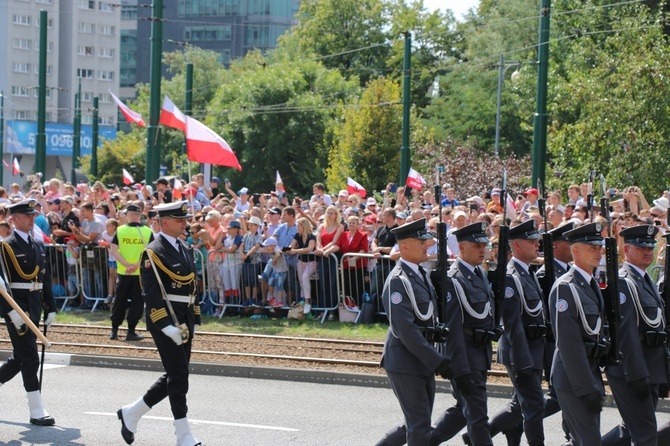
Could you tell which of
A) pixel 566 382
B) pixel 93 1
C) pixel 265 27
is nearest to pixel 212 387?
pixel 566 382

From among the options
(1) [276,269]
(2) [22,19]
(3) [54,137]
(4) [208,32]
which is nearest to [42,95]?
(1) [276,269]

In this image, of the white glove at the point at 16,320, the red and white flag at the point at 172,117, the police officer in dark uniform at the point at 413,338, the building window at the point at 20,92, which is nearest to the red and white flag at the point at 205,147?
the red and white flag at the point at 172,117

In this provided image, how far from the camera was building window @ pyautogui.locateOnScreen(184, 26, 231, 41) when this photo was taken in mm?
132000

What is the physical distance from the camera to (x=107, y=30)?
4813 inches

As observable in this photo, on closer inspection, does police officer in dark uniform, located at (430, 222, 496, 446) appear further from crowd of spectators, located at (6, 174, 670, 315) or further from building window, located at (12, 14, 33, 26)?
building window, located at (12, 14, 33, 26)

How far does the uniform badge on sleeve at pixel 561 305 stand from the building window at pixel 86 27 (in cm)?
11791

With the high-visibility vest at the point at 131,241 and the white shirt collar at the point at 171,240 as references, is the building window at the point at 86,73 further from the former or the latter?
the white shirt collar at the point at 171,240

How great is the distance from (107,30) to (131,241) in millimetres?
111083

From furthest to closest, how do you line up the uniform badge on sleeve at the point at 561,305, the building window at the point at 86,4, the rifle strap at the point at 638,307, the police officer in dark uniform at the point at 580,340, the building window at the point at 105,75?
the building window at the point at 105,75, the building window at the point at 86,4, the rifle strap at the point at 638,307, the uniform badge on sleeve at the point at 561,305, the police officer in dark uniform at the point at 580,340

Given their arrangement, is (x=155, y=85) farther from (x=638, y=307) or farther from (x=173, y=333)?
(x=638, y=307)

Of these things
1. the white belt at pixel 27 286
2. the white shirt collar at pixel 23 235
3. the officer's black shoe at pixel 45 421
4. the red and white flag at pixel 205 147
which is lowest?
the officer's black shoe at pixel 45 421

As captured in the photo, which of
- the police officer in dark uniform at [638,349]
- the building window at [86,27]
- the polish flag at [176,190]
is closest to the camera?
the police officer in dark uniform at [638,349]

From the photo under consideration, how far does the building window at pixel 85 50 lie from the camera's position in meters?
120

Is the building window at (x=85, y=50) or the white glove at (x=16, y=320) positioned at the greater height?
the building window at (x=85, y=50)
